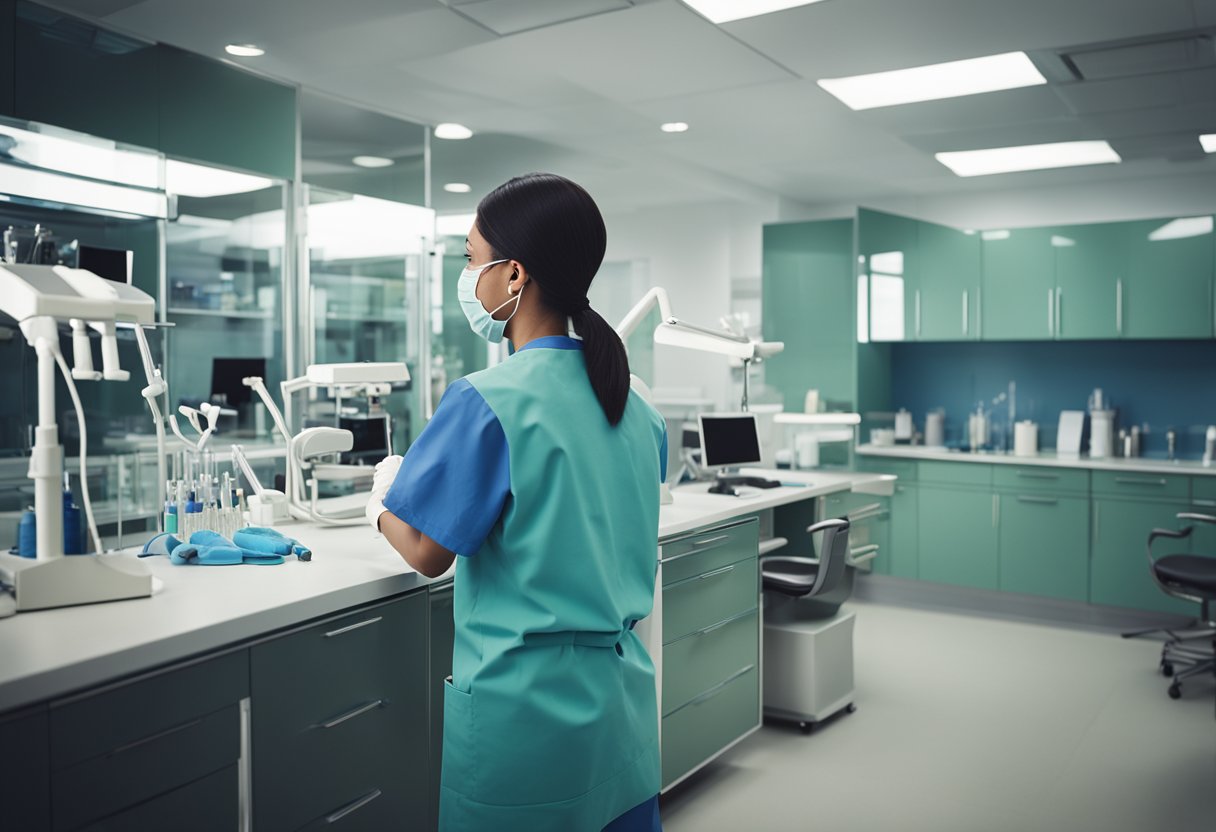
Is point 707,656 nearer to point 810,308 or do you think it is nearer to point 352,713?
point 352,713

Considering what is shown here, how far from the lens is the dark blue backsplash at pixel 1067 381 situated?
18.3 feet

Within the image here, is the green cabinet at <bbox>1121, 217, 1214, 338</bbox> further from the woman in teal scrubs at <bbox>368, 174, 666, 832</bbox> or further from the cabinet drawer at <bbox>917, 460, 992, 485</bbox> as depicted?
the woman in teal scrubs at <bbox>368, 174, 666, 832</bbox>

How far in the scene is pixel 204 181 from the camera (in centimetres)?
401

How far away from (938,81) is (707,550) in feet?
7.31

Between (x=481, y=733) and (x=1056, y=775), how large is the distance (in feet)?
8.70

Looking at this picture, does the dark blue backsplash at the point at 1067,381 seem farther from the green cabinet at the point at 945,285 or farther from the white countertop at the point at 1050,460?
the green cabinet at the point at 945,285

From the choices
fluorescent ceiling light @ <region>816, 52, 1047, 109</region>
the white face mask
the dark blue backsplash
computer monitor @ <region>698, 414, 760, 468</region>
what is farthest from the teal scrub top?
the dark blue backsplash

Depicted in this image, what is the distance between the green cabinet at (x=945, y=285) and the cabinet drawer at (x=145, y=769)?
5.14 m

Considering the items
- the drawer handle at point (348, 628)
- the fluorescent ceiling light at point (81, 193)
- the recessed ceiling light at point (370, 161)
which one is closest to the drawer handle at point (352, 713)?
the drawer handle at point (348, 628)

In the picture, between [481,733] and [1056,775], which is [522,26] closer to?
[481,733]

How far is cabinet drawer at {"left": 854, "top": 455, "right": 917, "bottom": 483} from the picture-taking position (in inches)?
228

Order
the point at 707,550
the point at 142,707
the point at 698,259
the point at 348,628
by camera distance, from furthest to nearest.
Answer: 1. the point at 698,259
2. the point at 707,550
3. the point at 348,628
4. the point at 142,707

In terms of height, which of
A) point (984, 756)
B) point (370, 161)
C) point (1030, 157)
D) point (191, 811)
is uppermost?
point (1030, 157)

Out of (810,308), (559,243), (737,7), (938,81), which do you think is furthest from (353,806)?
(810,308)
